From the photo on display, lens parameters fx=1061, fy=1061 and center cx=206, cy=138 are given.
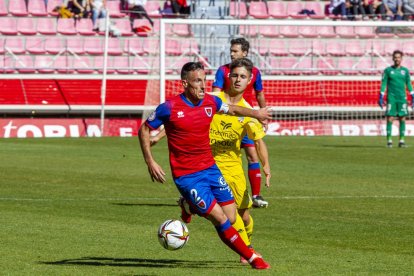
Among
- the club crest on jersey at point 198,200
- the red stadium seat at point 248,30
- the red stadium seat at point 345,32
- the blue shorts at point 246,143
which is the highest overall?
the club crest on jersey at point 198,200

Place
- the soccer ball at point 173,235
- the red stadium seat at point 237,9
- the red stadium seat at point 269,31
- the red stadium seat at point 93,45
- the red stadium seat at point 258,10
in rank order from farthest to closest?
the red stadium seat at point 258,10
the red stadium seat at point 237,9
the red stadium seat at point 269,31
the red stadium seat at point 93,45
the soccer ball at point 173,235

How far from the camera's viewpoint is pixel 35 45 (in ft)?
113

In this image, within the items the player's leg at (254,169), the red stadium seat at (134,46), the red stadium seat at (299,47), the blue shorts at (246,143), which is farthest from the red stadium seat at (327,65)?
the blue shorts at (246,143)

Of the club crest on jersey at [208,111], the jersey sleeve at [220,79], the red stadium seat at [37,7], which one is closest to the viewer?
the club crest on jersey at [208,111]

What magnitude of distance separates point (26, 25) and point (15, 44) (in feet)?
4.09

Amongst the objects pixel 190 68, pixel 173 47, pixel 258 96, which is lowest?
pixel 173 47

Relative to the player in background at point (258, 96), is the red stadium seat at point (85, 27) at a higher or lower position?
lower

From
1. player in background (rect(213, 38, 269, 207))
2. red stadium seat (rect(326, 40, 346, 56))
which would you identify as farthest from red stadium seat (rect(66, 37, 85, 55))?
player in background (rect(213, 38, 269, 207))

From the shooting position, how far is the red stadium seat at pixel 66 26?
3525 centimetres

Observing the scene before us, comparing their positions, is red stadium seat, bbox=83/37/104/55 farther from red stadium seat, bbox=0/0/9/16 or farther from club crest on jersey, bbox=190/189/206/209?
club crest on jersey, bbox=190/189/206/209

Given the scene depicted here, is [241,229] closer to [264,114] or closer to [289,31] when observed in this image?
[264,114]

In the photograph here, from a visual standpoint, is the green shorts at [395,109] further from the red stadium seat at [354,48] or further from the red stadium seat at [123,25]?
the red stadium seat at [123,25]

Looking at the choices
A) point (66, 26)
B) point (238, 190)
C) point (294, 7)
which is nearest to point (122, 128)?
point (66, 26)

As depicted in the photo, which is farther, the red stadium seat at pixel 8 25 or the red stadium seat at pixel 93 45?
the red stadium seat at pixel 93 45
